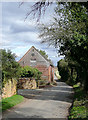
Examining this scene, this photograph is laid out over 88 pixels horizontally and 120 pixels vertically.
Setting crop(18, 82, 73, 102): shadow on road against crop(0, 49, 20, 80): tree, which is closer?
crop(0, 49, 20, 80): tree

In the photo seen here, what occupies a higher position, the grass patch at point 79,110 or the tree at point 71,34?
the tree at point 71,34

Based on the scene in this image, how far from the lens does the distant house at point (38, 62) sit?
52.0 meters

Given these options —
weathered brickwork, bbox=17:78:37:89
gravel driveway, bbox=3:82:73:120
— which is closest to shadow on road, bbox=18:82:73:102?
gravel driveway, bbox=3:82:73:120

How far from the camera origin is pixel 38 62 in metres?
53.0

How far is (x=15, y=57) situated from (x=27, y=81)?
53.1 ft

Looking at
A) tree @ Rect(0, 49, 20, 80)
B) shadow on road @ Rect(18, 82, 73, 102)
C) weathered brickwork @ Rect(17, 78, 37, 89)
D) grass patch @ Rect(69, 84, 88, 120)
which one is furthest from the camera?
weathered brickwork @ Rect(17, 78, 37, 89)

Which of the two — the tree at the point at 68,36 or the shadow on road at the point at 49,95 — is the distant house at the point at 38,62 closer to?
the shadow on road at the point at 49,95

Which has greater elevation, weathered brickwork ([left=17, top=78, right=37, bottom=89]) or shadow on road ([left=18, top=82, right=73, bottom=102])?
weathered brickwork ([left=17, top=78, right=37, bottom=89])

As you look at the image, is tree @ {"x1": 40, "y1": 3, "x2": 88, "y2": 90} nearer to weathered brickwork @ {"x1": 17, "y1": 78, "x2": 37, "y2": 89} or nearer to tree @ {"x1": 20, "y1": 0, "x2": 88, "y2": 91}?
tree @ {"x1": 20, "y1": 0, "x2": 88, "y2": 91}

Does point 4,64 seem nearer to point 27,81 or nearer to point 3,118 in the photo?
point 3,118

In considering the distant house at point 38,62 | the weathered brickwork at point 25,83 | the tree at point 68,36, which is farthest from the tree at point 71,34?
the distant house at point 38,62

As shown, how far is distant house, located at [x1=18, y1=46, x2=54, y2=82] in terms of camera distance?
52.0 m

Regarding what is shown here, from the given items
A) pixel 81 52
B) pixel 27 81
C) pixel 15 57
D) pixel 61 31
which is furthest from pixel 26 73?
pixel 81 52

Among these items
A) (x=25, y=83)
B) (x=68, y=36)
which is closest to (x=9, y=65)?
(x=68, y=36)
